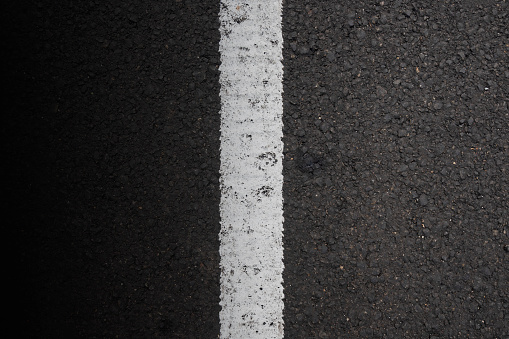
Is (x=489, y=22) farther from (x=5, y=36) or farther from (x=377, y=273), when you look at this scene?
(x=5, y=36)

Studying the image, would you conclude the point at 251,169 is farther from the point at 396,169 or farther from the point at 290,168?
the point at 396,169

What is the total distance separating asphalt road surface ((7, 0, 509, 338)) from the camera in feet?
6.11

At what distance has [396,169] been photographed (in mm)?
1915

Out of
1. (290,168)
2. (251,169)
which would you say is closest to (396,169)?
(290,168)

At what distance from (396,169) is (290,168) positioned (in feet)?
1.84

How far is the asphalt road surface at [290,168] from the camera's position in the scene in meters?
1.86

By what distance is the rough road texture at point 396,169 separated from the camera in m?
1.86

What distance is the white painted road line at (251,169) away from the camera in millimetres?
1833

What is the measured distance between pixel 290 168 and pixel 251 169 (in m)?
0.20

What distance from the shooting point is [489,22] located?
1.97 metres

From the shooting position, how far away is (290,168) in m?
1.90

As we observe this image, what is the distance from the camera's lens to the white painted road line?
6.01 ft

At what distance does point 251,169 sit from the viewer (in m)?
1.89

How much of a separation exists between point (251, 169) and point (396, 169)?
2.50 ft
